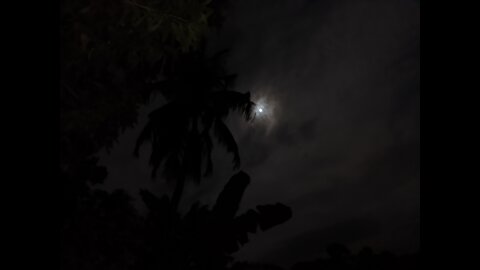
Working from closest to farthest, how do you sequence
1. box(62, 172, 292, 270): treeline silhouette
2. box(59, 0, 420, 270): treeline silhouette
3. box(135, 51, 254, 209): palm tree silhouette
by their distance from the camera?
box(59, 0, 420, 270): treeline silhouette, box(62, 172, 292, 270): treeline silhouette, box(135, 51, 254, 209): palm tree silhouette

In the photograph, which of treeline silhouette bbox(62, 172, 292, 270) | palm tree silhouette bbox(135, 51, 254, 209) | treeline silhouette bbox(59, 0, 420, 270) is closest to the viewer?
treeline silhouette bbox(59, 0, 420, 270)

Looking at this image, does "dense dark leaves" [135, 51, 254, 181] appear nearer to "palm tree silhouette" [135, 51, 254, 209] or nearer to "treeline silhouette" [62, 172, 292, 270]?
"palm tree silhouette" [135, 51, 254, 209]

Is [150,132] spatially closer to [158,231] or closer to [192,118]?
[192,118]

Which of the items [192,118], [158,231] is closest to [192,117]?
[192,118]

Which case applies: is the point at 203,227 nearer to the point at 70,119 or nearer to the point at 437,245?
the point at 70,119

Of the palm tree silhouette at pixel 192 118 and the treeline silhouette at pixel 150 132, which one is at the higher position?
the palm tree silhouette at pixel 192 118

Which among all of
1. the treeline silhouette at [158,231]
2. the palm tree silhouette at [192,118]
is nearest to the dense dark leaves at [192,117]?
the palm tree silhouette at [192,118]

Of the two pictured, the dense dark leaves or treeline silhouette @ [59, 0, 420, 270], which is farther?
the dense dark leaves

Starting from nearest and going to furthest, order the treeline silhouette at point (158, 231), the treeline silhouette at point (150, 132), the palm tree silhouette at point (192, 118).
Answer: the treeline silhouette at point (150, 132), the treeline silhouette at point (158, 231), the palm tree silhouette at point (192, 118)

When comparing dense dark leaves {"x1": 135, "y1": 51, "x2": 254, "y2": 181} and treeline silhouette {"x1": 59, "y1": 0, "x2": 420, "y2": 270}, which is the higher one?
dense dark leaves {"x1": 135, "y1": 51, "x2": 254, "y2": 181}

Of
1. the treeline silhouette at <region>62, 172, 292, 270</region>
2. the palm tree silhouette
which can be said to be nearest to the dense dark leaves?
the palm tree silhouette

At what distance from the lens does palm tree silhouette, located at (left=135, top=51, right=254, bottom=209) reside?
15.9m

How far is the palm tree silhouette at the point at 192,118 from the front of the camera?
1593cm

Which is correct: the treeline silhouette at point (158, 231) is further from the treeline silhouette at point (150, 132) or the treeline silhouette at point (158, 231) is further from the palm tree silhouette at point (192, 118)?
the palm tree silhouette at point (192, 118)
